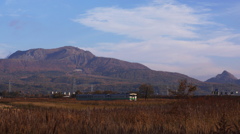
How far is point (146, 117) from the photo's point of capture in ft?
58.0

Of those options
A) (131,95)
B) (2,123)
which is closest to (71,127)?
(2,123)

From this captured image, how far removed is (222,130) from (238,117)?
9.00 m

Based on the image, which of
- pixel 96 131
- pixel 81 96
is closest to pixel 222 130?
pixel 96 131

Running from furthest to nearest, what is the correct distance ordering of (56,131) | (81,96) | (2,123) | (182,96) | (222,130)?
(81,96) → (182,96) → (2,123) → (56,131) → (222,130)

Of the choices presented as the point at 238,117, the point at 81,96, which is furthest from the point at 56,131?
the point at 81,96

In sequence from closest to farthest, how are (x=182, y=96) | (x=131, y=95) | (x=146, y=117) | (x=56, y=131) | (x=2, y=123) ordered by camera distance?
(x=56, y=131)
(x=2, y=123)
(x=146, y=117)
(x=182, y=96)
(x=131, y=95)

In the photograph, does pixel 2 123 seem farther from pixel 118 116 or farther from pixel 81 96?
pixel 81 96

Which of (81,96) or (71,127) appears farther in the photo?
(81,96)

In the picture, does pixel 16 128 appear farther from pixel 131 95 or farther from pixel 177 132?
pixel 131 95

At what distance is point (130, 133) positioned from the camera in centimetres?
1195

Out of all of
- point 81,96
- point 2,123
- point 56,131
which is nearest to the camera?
point 56,131

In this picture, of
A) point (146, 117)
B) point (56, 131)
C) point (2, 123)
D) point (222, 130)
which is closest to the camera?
point (222, 130)

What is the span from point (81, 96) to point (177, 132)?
105903 millimetres

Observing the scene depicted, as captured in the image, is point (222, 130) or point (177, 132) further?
point (177, 132)
